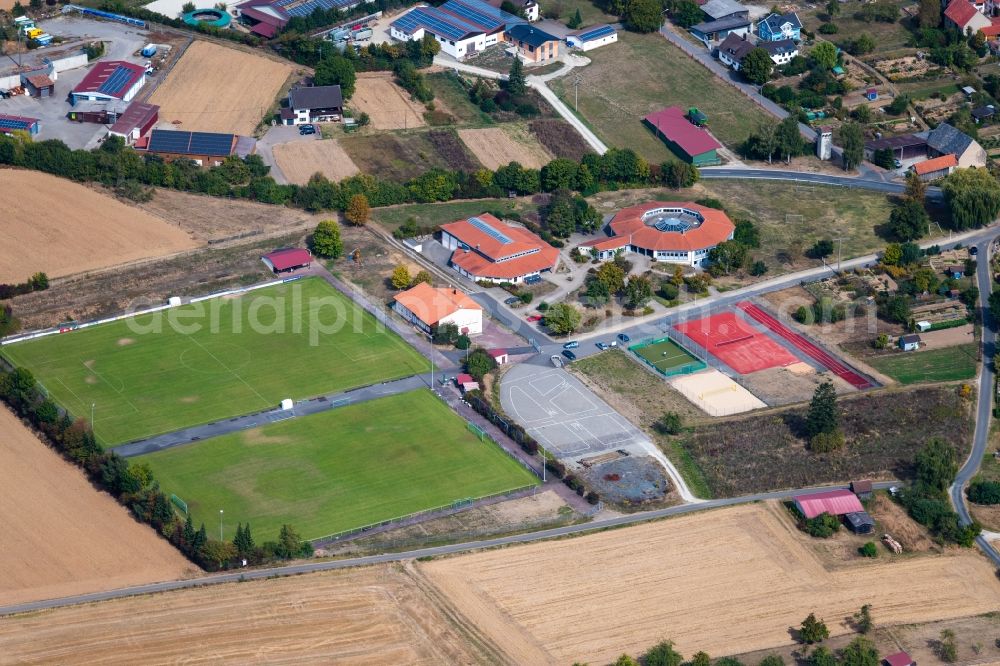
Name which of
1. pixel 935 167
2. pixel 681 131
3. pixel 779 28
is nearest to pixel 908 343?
pixel 935 167

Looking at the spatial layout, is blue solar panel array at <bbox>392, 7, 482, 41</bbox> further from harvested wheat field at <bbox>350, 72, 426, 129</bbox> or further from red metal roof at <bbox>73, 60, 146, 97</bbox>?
red metal roof at <bbox>73, 60, 146, 97</bbox>

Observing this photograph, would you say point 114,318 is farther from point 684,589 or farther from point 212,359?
point 684,589

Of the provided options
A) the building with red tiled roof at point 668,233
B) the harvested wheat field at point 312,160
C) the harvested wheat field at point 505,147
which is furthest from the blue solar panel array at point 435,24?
the building with red tiled roof at point 668,233

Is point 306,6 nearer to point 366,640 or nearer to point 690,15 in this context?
point 690,15

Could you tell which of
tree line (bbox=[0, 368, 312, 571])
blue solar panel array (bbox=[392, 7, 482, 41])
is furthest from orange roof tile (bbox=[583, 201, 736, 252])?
tree line (bbox=[0, 368, 312, 571])

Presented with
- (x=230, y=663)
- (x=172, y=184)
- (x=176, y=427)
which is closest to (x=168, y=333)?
(x=176, y=427)

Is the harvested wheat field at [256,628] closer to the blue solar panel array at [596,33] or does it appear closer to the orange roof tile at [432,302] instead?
the orange roof tile at [432,302]

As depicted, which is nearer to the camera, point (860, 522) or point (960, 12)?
point (860, 522)

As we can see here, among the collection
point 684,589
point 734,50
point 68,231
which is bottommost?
point 684,589
